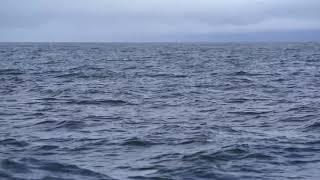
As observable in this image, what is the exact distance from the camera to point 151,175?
10875 mm

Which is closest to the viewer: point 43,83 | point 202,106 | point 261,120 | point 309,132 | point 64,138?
point 64,138

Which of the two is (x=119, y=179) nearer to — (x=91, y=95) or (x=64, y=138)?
(x=64, y=138)

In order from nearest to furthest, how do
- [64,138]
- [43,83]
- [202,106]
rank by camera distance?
[64,138], [202,106], [43,83]

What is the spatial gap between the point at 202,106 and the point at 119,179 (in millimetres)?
11533

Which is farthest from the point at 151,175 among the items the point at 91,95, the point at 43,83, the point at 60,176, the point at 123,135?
the point at 43,83

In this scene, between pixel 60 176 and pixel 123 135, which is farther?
pixel 123 135

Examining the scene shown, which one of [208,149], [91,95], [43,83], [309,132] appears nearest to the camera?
[208,149]

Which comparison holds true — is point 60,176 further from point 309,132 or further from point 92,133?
point 309,132

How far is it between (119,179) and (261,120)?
8.62 metres

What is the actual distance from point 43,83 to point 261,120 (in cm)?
1901

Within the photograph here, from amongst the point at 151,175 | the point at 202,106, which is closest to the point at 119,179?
A: the point at 151,175

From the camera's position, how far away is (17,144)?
45.4ft

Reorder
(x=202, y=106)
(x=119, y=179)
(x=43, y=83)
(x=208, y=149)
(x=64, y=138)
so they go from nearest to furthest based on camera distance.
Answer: (x=119, y=179) < (x=208, y=149) < (x=64, y=138) < (x=202, y=106) < (x=43, y=83)

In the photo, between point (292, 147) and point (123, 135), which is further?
point (123, 135)
